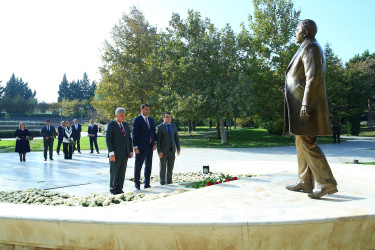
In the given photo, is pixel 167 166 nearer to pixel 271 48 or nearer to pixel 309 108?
pixel 309 108

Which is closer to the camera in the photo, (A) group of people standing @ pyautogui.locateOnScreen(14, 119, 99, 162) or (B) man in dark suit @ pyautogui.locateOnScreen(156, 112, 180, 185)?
(B) man in dark suit @ pyautogui.locateOnScreen(156, 112, 180, 185)

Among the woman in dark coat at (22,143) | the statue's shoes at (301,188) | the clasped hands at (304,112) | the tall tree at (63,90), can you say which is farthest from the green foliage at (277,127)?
the tall tree at (63,90)

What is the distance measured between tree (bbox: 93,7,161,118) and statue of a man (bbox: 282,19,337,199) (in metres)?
23.7

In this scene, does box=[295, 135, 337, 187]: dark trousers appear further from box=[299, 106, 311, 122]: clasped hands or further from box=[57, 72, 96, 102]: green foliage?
box=[57, 72, 96, 102]: green foliage

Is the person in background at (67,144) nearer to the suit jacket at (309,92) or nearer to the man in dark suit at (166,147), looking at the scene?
the man in dark suit at (166,147)

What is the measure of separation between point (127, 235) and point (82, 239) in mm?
452

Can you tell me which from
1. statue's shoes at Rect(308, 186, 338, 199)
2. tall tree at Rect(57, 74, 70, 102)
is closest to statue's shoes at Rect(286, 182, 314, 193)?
statue's shoes at Rect(308, 186, 338, 199)

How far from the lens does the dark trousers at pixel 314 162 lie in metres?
4.17

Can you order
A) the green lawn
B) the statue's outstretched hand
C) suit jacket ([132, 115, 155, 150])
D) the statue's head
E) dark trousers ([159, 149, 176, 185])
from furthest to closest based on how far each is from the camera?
the green lawn, dark trousers ([159, 149, 176, 185]), suit jacket ([132, 115, 155, 150]), the statue's head, the statue's outstretched hand

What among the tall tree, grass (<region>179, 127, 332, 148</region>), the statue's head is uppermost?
the tall tree

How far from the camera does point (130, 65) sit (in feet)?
96.0

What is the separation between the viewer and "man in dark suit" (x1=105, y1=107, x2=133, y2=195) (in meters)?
6.86

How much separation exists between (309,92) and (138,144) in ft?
14.6

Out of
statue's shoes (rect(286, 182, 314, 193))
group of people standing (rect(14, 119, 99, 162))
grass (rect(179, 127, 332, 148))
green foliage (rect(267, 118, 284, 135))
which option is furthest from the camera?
green foliage (rect(267, 118, 284, 135))
